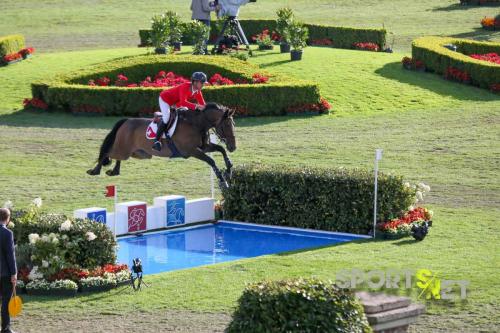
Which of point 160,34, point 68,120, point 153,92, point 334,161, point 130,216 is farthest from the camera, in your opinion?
point 160,34

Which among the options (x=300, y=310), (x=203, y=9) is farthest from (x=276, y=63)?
(x=300, y=310)

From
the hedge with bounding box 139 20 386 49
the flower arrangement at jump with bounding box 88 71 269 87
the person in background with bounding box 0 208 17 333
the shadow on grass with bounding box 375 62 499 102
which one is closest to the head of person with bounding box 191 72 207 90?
the person in background with bounding box 0 208 17 333

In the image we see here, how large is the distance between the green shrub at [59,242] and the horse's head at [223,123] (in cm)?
308

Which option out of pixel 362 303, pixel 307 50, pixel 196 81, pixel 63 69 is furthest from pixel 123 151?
pixel 307 50

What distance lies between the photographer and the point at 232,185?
2698 centimetres

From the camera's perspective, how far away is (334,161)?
109 feet

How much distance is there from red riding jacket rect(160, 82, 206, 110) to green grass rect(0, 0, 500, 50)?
118 ft

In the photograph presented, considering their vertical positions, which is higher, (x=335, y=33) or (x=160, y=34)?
(x=160, y=34)

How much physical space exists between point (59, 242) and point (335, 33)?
36.2m

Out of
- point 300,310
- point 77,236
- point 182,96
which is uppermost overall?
point 182,96

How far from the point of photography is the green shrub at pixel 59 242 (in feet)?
63.2

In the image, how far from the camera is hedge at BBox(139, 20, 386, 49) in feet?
173

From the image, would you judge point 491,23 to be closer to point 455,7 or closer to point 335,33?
point 455,7

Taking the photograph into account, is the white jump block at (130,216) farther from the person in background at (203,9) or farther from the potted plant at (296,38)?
the person in background at (203,9)
